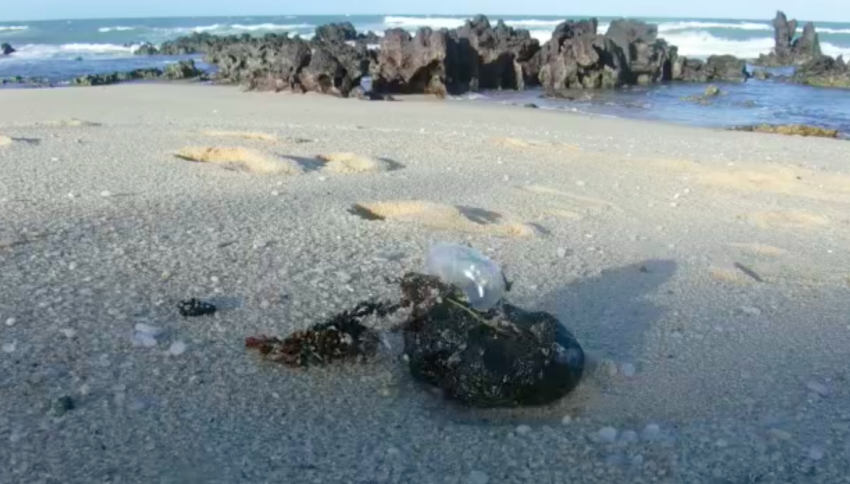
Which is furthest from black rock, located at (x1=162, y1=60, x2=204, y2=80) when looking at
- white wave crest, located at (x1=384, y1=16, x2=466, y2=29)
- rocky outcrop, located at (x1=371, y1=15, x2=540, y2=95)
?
white wave crest, located at (x1=384, y1=16, x2=466, y2=29)

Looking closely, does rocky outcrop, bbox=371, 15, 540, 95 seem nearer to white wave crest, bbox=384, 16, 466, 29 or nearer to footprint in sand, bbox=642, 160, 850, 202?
footprint in sand, bbox=642, 160, 850, 202

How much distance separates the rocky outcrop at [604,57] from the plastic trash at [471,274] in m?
19.4

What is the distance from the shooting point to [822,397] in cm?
313

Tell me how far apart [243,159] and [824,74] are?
2348 cm

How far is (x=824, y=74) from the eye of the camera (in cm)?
2541

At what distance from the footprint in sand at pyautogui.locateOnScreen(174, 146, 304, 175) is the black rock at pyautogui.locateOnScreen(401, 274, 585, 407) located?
12.5 ft

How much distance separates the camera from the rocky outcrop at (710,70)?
85.7ft

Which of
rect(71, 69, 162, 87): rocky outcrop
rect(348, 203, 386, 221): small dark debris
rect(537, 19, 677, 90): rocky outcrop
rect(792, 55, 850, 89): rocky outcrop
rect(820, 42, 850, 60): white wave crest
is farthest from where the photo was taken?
rect(820, 42, 850, 60): white wave crest

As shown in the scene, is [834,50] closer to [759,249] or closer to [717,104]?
[717,104]

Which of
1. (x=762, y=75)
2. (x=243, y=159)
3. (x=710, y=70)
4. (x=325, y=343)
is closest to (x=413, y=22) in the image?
(x=762, y=75)

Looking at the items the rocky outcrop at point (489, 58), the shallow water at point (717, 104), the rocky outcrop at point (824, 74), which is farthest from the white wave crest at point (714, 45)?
the rocky outcrop at point (489, 58)

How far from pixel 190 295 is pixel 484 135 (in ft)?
23.5

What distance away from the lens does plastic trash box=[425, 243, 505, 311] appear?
3188 mm

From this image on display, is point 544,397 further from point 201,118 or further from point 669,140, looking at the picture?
point 201,118
